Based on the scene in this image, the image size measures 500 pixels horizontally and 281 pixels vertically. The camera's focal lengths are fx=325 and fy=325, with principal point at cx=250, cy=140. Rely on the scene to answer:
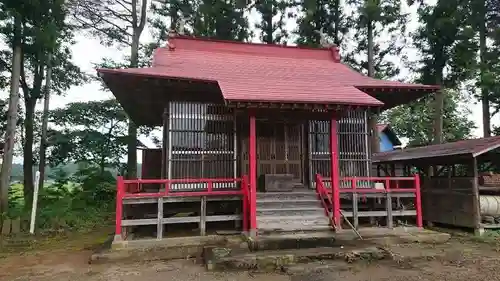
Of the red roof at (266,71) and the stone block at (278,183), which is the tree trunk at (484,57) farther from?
the stone block at (278,183)

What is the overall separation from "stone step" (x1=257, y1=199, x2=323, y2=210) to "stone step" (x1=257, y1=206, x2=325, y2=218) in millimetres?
117

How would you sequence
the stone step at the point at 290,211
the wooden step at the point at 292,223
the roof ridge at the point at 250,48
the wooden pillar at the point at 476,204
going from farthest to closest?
the roof ridge at the point at 250,48
the wooden pillar at the point at 476,204
the stone step at the point at 290,211
the wooden step at the point at 292,223

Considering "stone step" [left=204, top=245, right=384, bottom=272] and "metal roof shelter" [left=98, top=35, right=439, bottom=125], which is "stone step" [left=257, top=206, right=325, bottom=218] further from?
"metal roof shelter" [left=98, top=35, right=439, bottom=125]

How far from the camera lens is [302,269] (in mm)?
5480

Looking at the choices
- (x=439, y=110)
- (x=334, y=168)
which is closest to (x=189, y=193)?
(x=334, y=168)

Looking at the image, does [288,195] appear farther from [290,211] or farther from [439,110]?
[439,110]

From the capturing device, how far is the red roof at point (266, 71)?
6.96 m

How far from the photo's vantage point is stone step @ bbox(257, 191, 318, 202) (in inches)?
301

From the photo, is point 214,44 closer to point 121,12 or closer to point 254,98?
point 254,98

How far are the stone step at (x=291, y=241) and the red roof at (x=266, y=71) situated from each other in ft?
8.95

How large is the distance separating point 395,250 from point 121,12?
16560 mm

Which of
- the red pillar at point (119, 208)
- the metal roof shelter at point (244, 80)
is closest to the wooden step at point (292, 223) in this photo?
the metal roof shelter at point (244, 80)

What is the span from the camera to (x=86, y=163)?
1455cm

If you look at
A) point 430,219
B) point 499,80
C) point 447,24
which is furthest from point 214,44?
point 499,80
